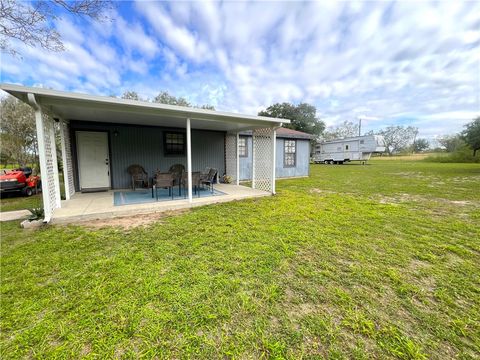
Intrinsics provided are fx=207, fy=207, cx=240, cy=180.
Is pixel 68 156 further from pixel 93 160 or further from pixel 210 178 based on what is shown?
pixel 210 178

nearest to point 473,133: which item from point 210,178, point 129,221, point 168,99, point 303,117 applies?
point 210,178

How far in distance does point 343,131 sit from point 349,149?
90.4 ft

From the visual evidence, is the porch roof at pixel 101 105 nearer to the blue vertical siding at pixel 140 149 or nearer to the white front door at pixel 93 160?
the white front door at pixel 93 160

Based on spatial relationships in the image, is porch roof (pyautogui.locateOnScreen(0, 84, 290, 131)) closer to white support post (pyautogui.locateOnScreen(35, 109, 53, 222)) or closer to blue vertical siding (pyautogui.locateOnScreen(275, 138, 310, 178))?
white support post (pyautogui.locateOnScreen(35, 109, 53, 222))

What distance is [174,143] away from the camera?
Answer: 27.0 feet

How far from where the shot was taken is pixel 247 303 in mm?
1972

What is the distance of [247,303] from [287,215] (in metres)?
2.95

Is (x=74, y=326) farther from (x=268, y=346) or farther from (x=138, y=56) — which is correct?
(x=138, y=56)

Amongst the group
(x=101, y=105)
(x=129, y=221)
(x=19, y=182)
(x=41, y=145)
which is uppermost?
(x=101, y=105)

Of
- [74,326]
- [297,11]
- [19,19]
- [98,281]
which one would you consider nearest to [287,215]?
[98,281]

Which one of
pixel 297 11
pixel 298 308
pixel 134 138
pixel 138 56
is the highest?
pixel 138 56

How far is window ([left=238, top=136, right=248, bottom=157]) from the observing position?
9.56 m

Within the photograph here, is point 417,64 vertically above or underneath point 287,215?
above

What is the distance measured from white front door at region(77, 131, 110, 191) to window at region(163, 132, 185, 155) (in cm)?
196
